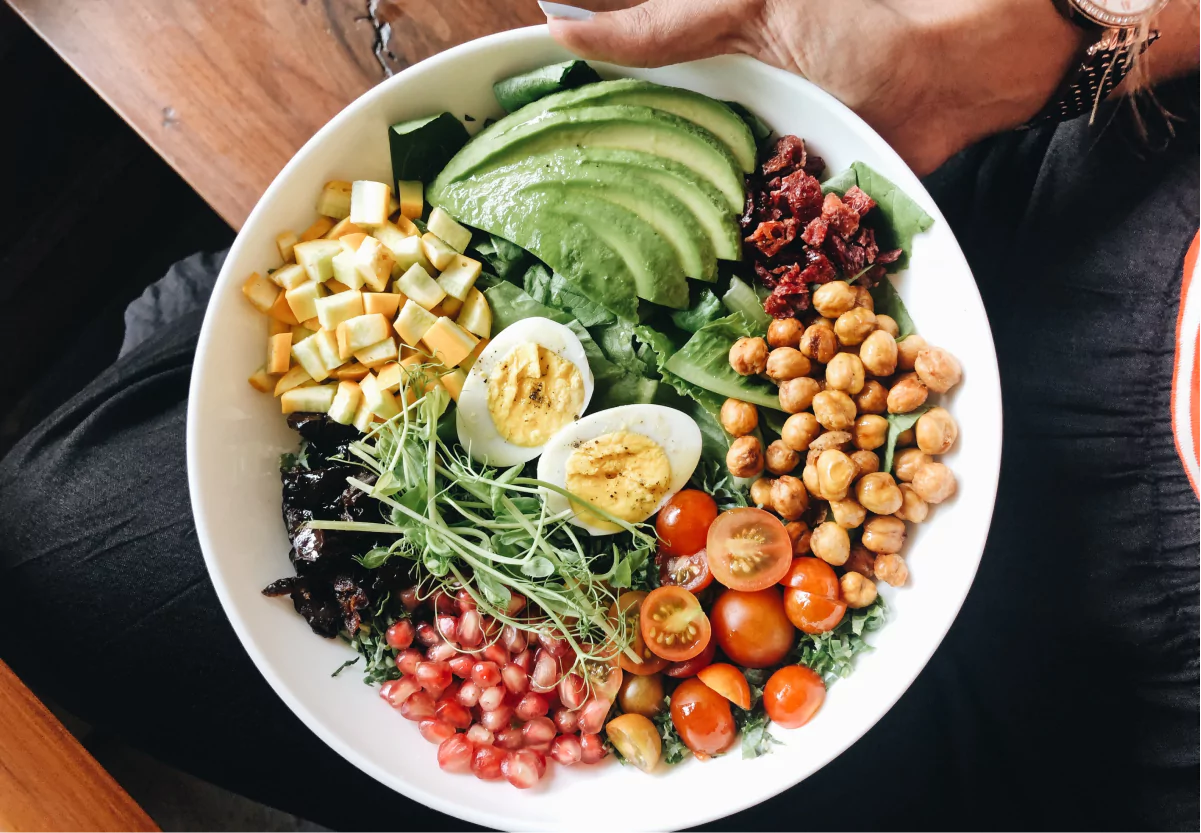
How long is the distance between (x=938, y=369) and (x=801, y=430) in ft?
0.78

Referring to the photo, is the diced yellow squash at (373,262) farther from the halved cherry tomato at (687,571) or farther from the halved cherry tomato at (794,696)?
the halved cherry tomato at (794,696)

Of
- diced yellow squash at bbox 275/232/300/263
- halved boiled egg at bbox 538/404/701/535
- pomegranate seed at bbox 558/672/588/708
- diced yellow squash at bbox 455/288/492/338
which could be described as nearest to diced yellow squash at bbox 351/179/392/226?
diced yellow squash at bbox 275/232/300/263

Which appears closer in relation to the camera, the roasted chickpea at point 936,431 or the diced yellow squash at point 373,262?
the roasted chickpea at point 936,431

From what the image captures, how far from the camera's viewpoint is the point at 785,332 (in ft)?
4.42

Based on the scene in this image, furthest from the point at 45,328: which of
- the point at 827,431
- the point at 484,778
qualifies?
the point at 827,431

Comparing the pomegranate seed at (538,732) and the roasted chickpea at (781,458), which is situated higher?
the roasted chickpea at (781,458)

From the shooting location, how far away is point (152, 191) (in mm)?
2113

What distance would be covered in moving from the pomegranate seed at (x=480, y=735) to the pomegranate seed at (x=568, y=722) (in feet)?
0.40

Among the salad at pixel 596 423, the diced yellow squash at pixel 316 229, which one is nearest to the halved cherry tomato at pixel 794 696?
the salad at pixel 596 423

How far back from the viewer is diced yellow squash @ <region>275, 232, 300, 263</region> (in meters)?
1.37

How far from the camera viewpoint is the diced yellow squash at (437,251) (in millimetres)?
1397

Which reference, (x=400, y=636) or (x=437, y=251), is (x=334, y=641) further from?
(x=437, y=251)

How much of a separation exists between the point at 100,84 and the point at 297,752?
1325 mm

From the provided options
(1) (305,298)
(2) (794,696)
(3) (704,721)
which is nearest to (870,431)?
(2) (794,696)
